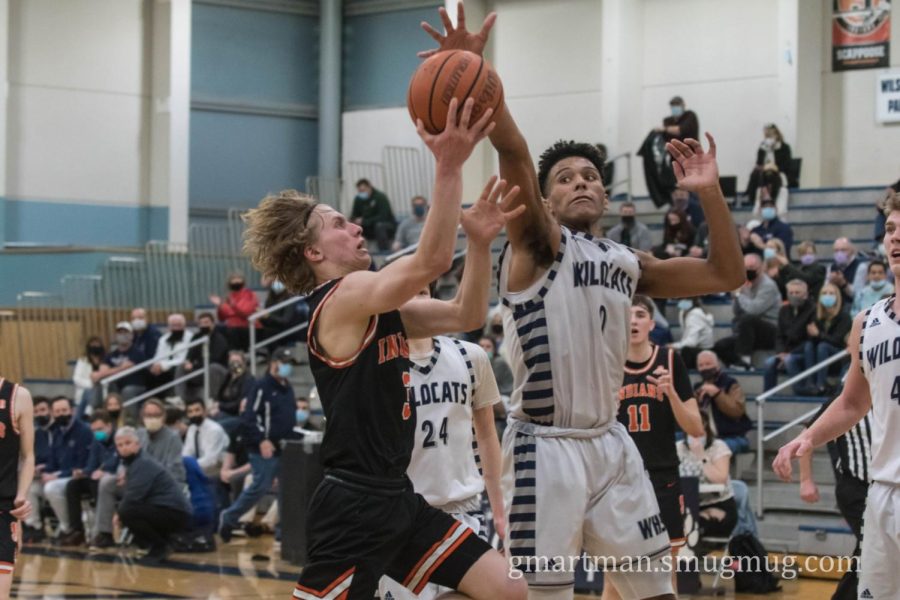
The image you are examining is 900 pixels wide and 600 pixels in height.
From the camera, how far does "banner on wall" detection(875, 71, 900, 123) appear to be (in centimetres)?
2012

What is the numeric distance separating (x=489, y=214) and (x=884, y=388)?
1.82 meters

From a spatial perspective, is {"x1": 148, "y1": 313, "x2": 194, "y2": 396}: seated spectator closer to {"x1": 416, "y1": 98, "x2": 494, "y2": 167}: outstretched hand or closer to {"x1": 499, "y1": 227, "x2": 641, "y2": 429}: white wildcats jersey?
{"x1": 499, "y1": 227, "x2": 641, "y2": 429}: white wildcats jersey

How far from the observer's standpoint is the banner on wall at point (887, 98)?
2012 cm

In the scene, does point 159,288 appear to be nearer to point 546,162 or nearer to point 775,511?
point 775,511

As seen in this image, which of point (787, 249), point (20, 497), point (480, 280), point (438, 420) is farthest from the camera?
point (787, 249)

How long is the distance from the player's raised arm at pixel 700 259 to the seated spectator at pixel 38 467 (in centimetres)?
1128

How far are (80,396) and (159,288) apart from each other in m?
3.59

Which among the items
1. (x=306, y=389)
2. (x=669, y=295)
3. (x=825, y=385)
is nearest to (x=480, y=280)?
(x=669, y=295)

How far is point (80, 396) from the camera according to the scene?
18.8 meters

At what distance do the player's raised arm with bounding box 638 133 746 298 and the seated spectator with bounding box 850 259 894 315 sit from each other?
841 cm

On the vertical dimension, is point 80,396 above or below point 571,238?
below

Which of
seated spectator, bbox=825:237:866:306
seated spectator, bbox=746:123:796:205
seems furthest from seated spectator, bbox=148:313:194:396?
seated spectator, bbox=825:237:866:306

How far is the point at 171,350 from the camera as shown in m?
19.0

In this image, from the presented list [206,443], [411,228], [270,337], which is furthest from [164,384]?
[411,228]
